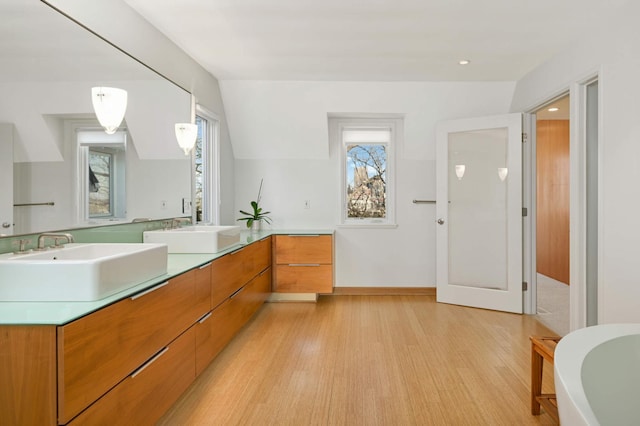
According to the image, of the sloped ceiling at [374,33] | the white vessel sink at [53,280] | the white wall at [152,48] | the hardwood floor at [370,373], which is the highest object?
the sloped ceiling at [374,33]

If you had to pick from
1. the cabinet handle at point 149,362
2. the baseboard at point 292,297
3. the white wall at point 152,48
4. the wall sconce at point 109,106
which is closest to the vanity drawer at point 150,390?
the cabinet handle at point 149,362

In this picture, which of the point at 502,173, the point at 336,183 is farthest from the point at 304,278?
the point at 502,173

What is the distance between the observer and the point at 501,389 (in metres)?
2.34

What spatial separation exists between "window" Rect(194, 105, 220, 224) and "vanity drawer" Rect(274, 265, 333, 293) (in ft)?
2.87

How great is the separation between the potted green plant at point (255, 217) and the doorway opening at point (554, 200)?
339 centimetres

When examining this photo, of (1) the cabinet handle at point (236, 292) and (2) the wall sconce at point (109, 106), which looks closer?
(2) the wall sconce at point (109, 106)

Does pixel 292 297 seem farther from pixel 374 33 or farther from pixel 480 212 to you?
pixel 374 33

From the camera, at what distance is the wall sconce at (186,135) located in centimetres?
318

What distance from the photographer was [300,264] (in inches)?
169

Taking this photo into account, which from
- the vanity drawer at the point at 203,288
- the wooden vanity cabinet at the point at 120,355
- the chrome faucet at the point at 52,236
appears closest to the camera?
the wooden vanity cabinet at the point at 120,355

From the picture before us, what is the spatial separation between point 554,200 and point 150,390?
18.0 ft

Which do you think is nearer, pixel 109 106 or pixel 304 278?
pixel 109 106

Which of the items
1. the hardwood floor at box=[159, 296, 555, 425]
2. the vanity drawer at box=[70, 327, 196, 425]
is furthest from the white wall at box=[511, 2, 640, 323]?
the vanity drawer at box=[70, 327, 196, 425]

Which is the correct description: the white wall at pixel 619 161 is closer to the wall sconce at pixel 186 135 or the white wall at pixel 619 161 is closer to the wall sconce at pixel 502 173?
the wall sconce at pixel 502 173
